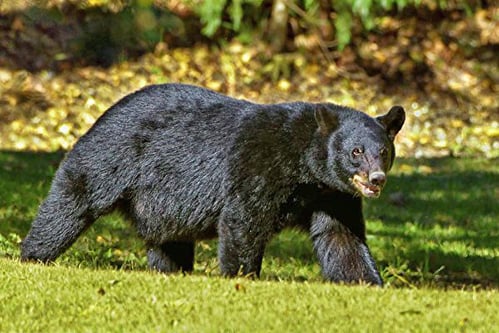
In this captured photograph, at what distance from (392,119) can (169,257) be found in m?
2.13

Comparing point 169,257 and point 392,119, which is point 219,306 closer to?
point 392,119

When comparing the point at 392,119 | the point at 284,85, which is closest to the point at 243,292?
the point at 392,119

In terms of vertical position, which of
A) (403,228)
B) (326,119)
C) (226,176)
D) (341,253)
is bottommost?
(403,228)

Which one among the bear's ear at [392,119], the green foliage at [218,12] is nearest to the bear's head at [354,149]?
the bear's ear at [392,119]

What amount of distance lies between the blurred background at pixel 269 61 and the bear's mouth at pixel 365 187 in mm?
8770

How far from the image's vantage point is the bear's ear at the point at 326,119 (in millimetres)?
7297

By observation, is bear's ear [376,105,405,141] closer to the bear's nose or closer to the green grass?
the bear's nose

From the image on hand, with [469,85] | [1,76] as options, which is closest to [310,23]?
[469,85]

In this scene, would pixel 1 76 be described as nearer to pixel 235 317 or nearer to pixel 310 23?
pixel 310 23

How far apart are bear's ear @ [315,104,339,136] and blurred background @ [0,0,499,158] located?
861 centimetres

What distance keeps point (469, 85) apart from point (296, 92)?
2909 millimetres

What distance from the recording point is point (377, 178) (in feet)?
22.9

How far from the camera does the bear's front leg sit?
746 centimetres

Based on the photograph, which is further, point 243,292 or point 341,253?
point 341,253
